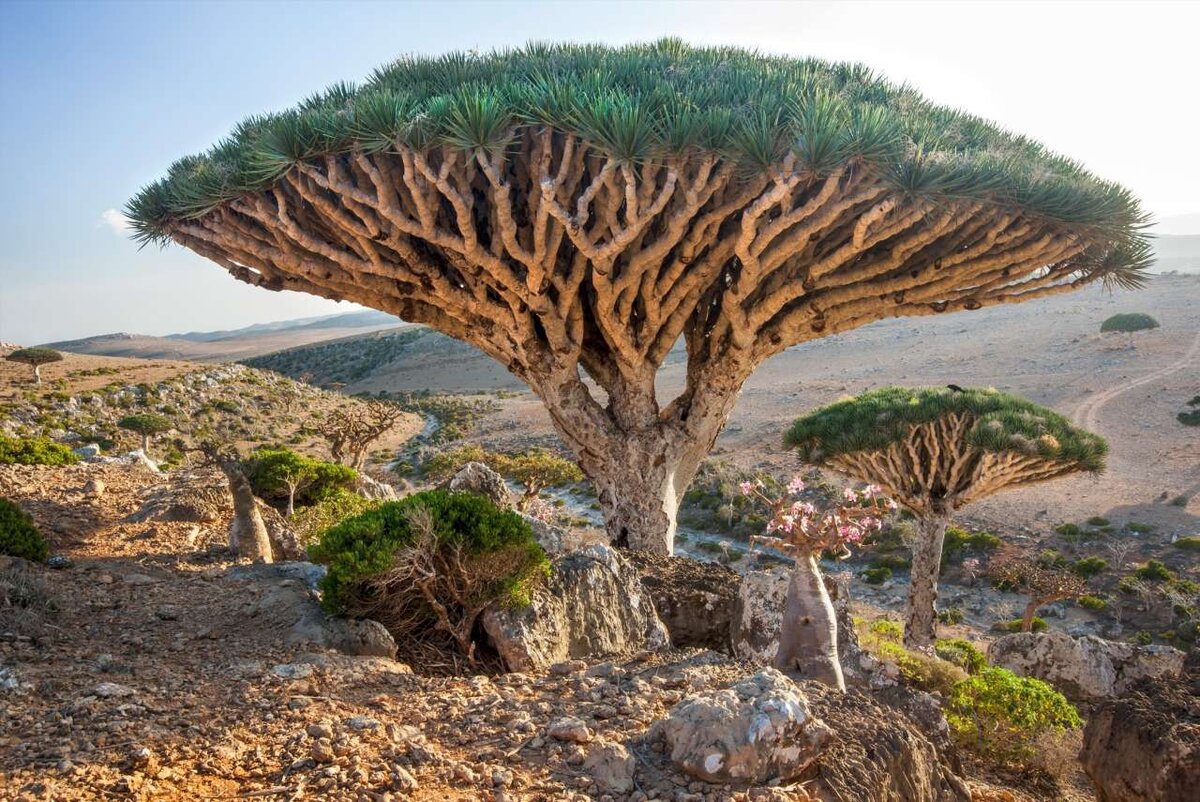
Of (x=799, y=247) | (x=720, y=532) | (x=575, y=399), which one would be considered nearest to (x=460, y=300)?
(x=575, y=399)

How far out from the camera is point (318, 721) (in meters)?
3.24

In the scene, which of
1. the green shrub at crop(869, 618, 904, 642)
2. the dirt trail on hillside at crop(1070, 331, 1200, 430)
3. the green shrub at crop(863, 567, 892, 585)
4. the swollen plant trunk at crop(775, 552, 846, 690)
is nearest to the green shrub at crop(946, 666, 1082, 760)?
the swollen plant trunk at crop(775, 552, 846, 690)

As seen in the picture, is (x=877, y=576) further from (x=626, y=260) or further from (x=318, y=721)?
(x=318, y=721)

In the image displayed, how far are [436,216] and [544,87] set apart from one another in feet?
4.56

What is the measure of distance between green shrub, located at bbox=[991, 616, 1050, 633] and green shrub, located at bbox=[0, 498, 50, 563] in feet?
48.6

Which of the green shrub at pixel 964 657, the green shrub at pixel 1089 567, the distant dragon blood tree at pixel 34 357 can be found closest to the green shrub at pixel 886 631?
the green shrub at pixel 964 657

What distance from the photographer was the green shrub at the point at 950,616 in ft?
48.1

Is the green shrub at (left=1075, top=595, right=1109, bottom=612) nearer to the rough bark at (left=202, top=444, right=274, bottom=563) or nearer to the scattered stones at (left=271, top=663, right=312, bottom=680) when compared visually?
the rough bark at (left=202, top=444, right=274, bottom=563)

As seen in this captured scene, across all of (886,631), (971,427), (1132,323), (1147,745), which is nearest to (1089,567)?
(971,427)

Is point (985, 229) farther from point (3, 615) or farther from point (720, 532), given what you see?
point (720, 532)

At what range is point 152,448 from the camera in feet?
75.2

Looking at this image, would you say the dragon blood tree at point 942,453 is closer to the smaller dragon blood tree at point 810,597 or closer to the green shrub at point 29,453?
the smaller dragon blood tree at point 810,597

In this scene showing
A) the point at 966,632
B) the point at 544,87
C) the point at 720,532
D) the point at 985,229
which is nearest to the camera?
the point at 544,87

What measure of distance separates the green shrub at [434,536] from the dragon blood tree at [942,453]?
8.04 m
